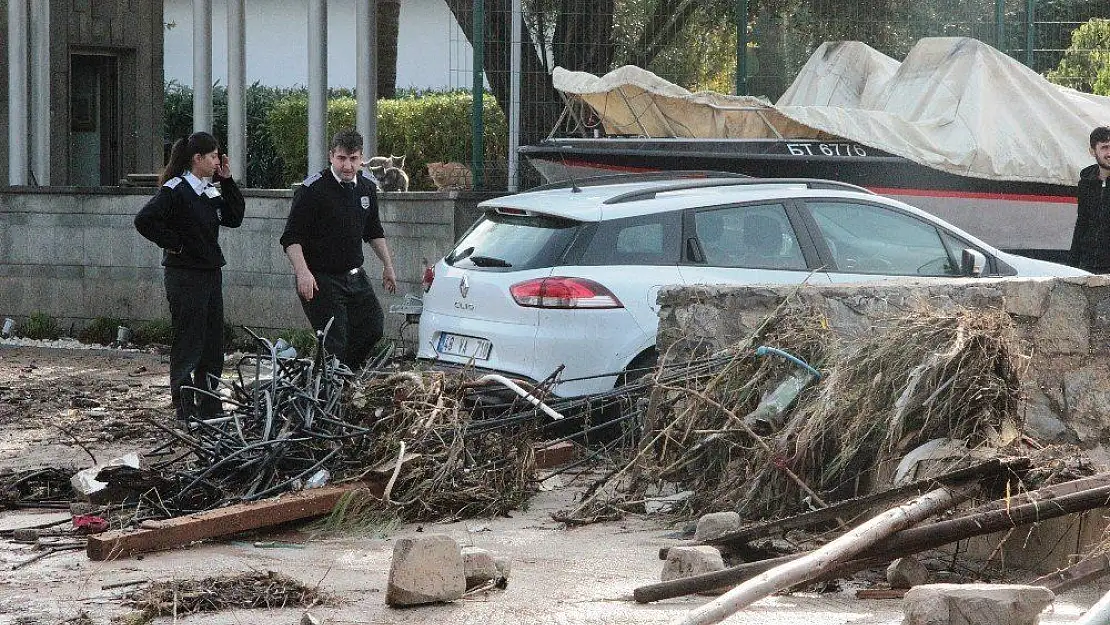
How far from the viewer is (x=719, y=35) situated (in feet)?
49.2

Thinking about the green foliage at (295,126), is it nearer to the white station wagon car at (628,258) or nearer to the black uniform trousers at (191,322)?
the black uniform trousers at (191,322)

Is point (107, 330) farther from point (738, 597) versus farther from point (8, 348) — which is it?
point (738, 597)

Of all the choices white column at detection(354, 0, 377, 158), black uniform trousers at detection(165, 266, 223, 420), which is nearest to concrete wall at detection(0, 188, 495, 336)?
white column at detection(354, 0, 377, 158)

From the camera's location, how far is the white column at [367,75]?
591 inches

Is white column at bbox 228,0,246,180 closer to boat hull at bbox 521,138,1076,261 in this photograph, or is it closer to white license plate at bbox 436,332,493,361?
boat hull at bbox 521,138,1076,261

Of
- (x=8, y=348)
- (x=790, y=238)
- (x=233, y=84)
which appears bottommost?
(x=8, y=348)

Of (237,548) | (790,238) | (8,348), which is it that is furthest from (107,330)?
(237,548)

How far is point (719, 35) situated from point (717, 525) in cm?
961

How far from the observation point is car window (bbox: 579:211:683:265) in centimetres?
869

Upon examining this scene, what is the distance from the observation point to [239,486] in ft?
23.0

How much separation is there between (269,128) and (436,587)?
19.4 metres

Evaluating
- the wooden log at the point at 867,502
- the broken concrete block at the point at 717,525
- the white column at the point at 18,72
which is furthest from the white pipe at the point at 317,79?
the wooden log at the point at 867,502

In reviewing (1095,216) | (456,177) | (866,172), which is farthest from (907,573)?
(456,177)

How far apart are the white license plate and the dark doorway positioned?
13529mm
